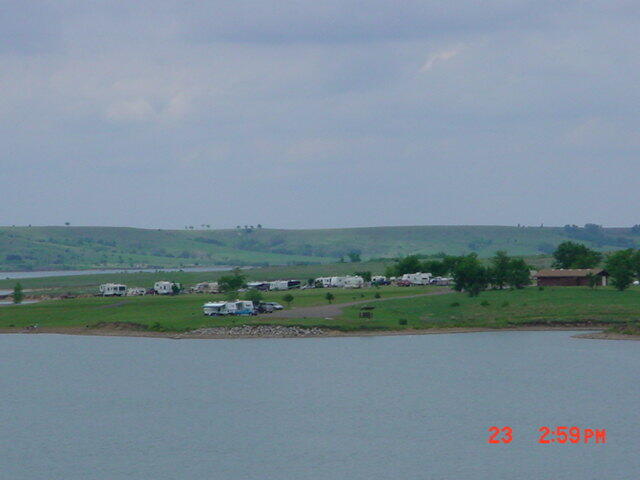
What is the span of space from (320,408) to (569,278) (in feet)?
222

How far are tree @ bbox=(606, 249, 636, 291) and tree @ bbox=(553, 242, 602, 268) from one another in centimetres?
1537

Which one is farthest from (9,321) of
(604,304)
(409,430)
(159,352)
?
(409,430)

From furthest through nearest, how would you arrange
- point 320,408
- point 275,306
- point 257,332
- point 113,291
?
point 113,291, point 275,306, point 257,332, point 320,408

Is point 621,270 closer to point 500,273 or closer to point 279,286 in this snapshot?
point 500,273

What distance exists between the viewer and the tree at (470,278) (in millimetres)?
110688

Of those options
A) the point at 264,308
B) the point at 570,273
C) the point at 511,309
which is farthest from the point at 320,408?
the point at 570,273

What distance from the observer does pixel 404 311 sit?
324 ft

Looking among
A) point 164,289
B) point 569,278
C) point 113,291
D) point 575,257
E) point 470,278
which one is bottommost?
point 113,291

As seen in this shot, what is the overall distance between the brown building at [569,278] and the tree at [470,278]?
9096 millimetres

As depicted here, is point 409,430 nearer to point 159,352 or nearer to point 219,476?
point 219,476

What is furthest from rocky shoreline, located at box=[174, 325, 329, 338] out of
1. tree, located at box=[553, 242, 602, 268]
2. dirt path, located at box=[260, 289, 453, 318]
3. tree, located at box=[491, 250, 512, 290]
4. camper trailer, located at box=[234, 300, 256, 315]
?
tree, located at box=[553, 242, 602, 268]

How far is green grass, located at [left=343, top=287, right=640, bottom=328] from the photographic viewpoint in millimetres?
93000

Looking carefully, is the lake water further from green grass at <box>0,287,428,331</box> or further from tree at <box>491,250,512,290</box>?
tree at <box>491,250,512,290</box>

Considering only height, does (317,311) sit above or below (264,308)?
below
